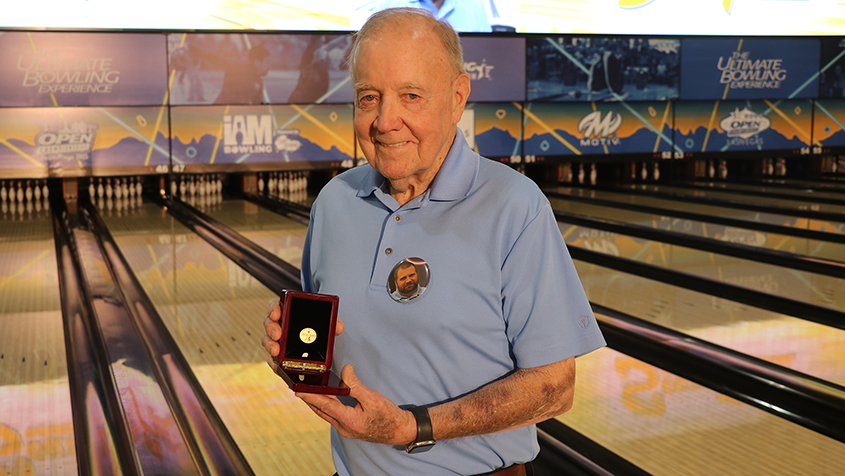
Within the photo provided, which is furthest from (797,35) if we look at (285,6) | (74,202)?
(74,202)

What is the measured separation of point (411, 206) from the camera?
2.97 ft

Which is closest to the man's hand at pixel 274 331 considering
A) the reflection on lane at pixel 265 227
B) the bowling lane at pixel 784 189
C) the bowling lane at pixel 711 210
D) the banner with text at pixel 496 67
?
the reflection on lane at pixel 265 227

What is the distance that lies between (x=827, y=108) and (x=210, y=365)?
7115 millimetres

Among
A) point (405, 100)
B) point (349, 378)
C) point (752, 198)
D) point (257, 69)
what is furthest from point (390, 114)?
point (752, 198)

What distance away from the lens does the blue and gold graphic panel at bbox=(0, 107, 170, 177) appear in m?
5.49

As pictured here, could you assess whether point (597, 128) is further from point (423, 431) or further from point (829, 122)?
point (423, 431)

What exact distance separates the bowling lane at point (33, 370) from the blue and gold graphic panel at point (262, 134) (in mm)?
2041

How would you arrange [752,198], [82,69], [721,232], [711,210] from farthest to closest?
[752,198] → [82,69] → [711,210] → [721,232]

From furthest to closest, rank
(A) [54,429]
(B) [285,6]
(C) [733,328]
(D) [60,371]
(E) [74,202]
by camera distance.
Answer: (B) [285,6] → (E) [74,202] → (C) [733,328] → (D) [60,371] → (A) [54,429]

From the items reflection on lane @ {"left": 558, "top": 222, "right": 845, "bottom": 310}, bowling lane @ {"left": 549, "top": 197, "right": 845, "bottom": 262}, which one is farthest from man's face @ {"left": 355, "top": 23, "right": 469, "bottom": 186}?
bowling lane @ {"left": 549, "top": 197, "right": 845, "bottom": 262}

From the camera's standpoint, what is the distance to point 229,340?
257 cm

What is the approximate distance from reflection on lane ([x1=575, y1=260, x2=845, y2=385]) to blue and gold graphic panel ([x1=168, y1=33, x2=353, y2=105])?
3.44m

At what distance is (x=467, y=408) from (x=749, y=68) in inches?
285

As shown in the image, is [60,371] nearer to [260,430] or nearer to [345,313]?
[260,430]
